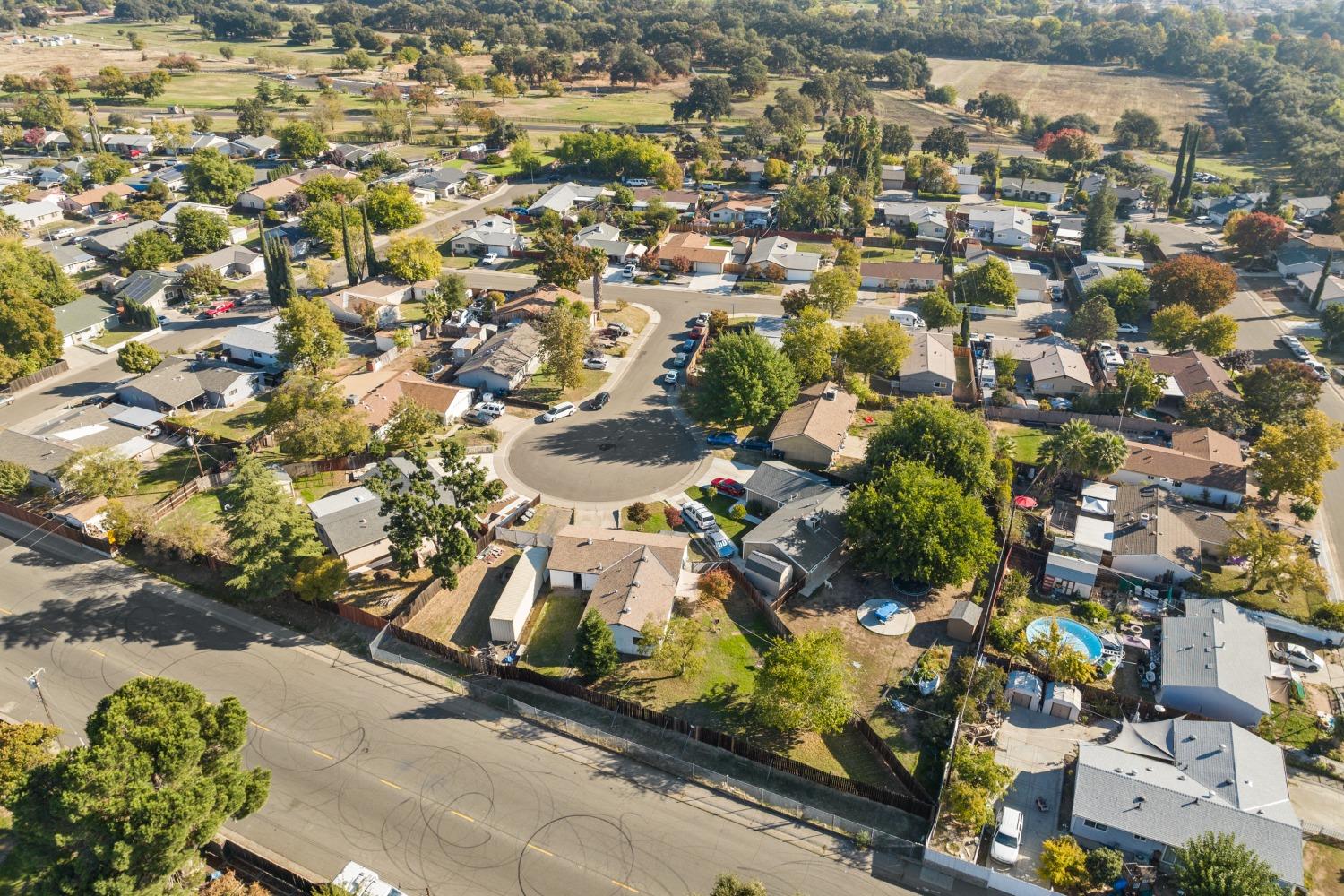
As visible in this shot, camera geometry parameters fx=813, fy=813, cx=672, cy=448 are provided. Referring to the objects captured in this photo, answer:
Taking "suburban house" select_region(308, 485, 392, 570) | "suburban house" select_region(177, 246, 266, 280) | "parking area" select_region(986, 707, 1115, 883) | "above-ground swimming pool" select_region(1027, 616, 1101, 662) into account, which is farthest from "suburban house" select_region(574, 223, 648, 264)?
"parking area" select_region(986, 707, 1115, 883)

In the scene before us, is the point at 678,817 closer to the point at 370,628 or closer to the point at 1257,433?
the point at 370,628

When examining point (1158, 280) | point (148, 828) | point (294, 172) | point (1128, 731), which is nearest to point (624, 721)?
point (148, 828)

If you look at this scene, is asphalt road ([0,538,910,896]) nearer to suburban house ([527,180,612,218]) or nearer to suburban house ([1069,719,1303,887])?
suburban house ([1069,719,1303,887])

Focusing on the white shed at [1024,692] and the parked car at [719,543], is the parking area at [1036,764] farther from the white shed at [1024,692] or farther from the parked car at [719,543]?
the parked car at [719,543]

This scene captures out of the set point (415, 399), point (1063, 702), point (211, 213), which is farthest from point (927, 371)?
point (211, 213)

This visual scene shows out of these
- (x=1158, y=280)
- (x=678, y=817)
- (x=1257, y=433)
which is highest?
(x=1158, y=280)

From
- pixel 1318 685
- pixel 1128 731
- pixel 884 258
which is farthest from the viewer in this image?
pixel 884 258

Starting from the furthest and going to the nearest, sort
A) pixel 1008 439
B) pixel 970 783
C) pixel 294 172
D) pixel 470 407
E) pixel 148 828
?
pixel 294 172 → pixel 470 407 → pixel 1008 439 → pixel 970 783 → pixel 148 828

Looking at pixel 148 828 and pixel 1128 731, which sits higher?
pixel 148 828
